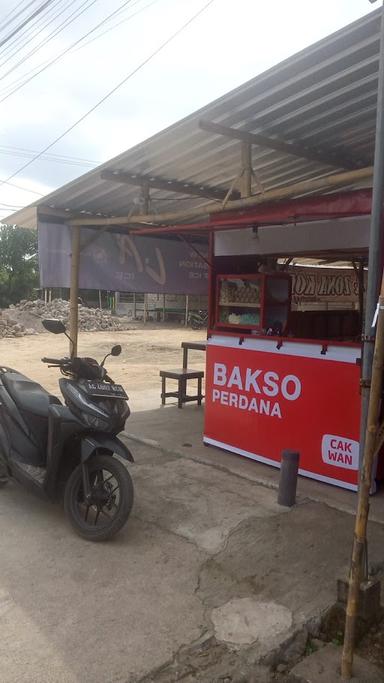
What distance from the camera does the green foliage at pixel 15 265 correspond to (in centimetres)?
3822

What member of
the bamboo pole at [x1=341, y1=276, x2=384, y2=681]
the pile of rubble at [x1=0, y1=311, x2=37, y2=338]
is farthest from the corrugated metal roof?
the pile of rubble at [x1=0, y1=311, x2=37, y2=338]

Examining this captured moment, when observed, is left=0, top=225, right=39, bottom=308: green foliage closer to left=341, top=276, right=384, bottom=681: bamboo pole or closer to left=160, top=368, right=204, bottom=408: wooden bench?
left=160, top=368, right=204, bottom=408: wooden bench

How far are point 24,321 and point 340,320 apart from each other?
22971 millimetres

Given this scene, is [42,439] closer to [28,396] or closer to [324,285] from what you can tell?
[28,396]

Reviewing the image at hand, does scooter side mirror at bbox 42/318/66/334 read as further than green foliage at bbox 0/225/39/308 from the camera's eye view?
No

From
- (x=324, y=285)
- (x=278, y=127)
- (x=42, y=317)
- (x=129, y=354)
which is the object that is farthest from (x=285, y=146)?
(x=42, y=317)

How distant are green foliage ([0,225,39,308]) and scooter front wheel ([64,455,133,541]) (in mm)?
36087

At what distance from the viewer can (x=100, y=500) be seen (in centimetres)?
364

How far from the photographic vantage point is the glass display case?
5434 millimetres

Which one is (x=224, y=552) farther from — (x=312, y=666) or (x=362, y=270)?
(x=362, y=270)

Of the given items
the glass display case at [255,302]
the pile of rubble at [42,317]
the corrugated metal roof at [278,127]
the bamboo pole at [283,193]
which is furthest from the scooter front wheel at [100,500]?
the pile of rubble at [42,317]

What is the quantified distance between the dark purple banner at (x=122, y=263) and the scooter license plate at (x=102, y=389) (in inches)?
134

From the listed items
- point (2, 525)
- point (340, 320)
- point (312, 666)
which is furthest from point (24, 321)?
point (312, 666)

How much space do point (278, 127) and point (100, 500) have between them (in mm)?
3344
